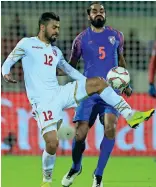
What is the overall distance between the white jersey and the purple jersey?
0.62 m

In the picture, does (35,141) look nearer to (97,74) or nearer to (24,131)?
(24,131)

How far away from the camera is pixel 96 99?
27.7 feet

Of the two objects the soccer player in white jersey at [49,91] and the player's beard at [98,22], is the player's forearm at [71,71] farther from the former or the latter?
the player's beard at [98,22]

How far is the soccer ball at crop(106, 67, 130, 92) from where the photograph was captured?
8.11 metres

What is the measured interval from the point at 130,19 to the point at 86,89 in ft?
22.4

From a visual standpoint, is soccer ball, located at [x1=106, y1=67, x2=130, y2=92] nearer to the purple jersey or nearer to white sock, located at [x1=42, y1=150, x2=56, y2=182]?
the purple jersey

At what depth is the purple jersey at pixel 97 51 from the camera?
8.48 meters

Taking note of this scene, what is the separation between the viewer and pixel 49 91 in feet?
26.0

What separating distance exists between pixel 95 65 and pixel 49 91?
2.59 ft

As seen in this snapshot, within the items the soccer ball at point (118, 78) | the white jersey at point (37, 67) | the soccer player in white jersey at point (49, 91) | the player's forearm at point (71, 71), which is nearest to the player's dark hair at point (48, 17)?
the soccer player in white jersey at point (49, 91)

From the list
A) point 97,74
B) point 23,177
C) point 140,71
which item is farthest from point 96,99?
point 140,71

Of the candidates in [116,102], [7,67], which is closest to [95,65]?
[116,102]

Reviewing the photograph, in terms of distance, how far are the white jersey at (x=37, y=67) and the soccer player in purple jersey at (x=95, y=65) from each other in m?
0.61

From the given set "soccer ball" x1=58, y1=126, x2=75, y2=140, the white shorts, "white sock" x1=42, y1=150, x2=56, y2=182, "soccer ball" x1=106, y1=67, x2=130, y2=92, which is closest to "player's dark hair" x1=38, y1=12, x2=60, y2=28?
the white shorts
